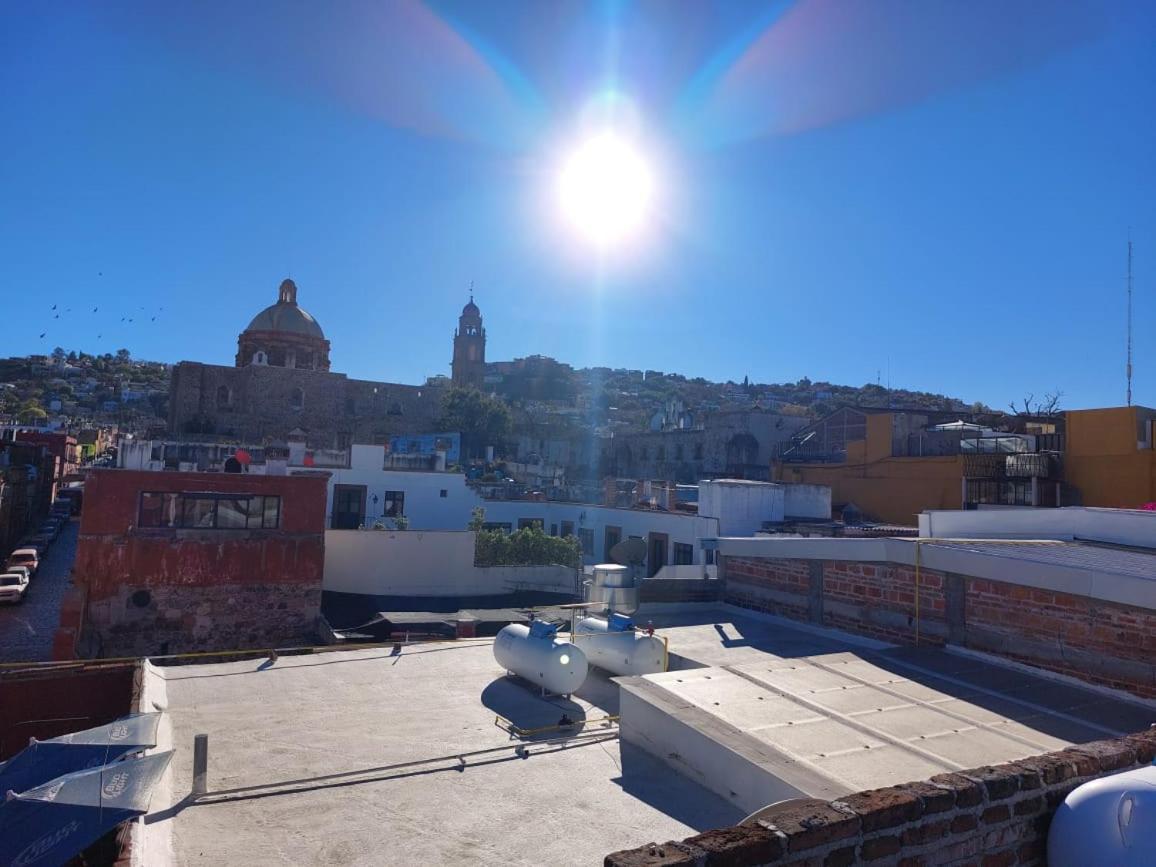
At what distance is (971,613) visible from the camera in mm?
8727

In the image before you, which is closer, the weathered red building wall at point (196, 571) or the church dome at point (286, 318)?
the weathered red building wall at point (196, 571)

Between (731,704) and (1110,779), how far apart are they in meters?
3.69

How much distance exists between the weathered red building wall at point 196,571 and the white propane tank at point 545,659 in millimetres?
15345

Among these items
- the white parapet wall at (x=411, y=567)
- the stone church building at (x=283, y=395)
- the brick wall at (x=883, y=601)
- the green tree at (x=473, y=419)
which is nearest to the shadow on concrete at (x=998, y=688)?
the brick wall at (x=883, y=601)

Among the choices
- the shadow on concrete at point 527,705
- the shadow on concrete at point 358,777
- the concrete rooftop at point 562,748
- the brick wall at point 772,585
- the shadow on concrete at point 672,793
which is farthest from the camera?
the brick wall at point 772,585

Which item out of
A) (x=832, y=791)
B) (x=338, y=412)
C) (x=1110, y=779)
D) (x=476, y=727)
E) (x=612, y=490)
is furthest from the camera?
(x=338, y=412)

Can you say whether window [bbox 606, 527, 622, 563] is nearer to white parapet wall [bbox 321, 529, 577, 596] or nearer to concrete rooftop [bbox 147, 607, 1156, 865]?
white parapet wall [bbox 321, 529, 577, 596]

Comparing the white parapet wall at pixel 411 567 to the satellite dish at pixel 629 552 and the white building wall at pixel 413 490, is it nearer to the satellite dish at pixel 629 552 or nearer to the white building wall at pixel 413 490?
the white building wall at pixel 413 490

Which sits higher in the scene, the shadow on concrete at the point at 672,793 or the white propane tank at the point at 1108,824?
the white propane tank at the point at 1108,824

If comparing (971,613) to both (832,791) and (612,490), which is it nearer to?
(832,791)

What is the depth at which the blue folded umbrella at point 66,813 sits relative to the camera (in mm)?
4871

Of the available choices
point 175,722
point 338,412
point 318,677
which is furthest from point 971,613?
point 338,412

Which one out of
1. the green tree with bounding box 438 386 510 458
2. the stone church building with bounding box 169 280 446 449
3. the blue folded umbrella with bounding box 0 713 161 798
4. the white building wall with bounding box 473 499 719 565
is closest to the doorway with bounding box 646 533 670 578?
the white building wall with bounding box 473 499 719 565

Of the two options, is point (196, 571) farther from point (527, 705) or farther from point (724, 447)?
point (724, 447)
